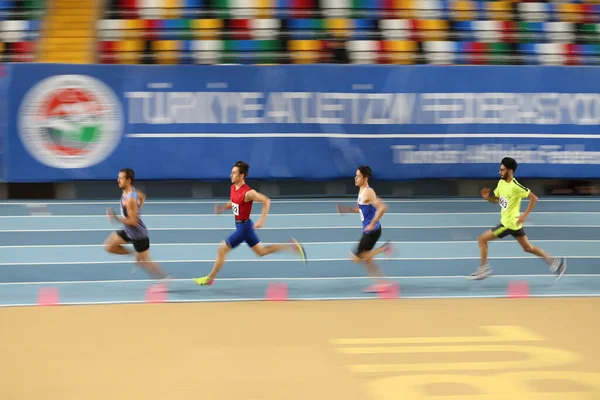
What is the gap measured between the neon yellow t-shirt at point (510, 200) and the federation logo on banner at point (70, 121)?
6.65 m

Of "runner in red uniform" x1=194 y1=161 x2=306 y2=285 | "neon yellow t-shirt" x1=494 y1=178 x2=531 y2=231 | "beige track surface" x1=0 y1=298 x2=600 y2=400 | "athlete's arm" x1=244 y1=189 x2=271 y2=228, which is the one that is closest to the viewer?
"beige track surface" x1=0 y1=298 x2=600 y2=400

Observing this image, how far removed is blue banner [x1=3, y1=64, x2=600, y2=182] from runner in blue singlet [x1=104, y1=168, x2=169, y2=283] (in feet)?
13.5

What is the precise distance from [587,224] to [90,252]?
815 centimetres

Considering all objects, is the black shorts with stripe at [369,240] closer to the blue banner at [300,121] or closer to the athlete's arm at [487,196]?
the athlete's arm at [487,196]

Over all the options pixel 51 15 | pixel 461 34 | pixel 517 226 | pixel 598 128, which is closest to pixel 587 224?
pixel 598 128

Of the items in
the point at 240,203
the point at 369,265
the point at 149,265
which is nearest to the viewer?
the point at 240,203

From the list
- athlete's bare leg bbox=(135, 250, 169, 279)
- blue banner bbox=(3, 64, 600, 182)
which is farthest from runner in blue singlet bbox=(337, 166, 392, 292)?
blue banner bbox=(3, 64, 600, 182)

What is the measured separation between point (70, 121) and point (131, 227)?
14.5ft

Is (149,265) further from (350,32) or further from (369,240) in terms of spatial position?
(350,32)

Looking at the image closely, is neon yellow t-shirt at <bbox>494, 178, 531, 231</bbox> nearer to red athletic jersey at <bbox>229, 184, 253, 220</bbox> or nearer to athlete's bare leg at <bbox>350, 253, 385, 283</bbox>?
athlete's bare leg at <bbox>350, 253, 385, 283</bbox>

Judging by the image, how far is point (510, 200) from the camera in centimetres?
1098

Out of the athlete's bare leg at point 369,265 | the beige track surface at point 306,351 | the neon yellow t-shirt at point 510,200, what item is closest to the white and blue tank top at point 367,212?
the athlete's bare leg at point 369,265

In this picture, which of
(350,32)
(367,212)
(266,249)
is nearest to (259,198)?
(266,249)

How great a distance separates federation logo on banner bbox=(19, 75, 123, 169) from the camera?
→ 14102 millimetres
